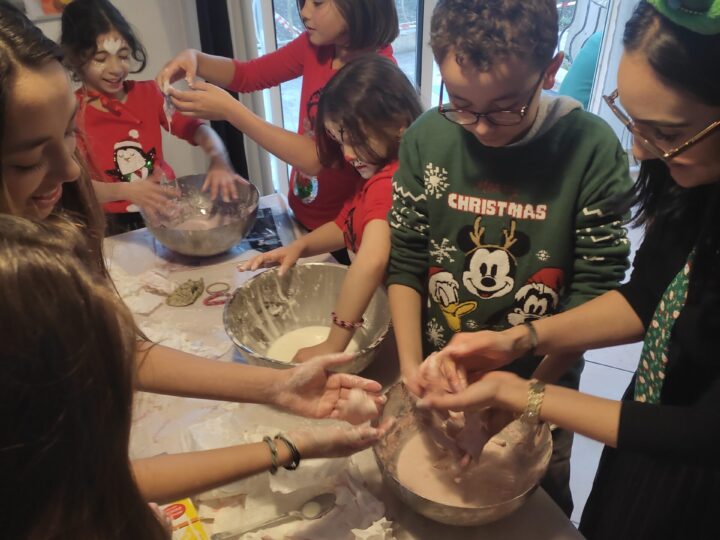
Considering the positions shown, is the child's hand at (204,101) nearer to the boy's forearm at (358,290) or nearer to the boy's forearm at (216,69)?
the boy's forearm at (216,69)

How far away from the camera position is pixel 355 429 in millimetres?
826

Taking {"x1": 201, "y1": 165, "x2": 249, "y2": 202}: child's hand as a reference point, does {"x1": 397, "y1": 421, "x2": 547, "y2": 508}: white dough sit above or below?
below

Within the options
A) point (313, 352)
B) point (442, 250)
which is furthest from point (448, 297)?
point (313, 352)

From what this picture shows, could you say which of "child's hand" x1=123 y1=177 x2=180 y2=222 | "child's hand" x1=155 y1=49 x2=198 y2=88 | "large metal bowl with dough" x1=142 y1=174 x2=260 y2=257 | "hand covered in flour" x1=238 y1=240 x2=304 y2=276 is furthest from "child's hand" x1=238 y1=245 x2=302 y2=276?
"child's hand" x1=155 y1=49 x2=198 y2=88

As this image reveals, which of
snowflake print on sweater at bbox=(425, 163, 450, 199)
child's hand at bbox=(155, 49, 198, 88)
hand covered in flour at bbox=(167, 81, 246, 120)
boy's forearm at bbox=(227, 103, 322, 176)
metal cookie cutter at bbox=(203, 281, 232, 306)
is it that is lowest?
metal cookie cutter at bbox=(203, 281, 232, 306)

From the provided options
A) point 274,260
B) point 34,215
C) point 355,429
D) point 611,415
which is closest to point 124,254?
point 274,260

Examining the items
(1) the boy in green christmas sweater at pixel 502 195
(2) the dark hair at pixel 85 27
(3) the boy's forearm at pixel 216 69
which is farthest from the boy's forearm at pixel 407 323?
(2) the dark hair at pixel 85 27

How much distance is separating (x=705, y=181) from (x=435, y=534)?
24.6 inches

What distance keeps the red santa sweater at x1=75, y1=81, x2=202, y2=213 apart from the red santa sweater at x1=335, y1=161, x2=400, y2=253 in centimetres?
75

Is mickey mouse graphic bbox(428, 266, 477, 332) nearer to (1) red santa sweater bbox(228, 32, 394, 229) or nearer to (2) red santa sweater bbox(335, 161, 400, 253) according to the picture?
(2) red santa sweater bbox(335, 161, 400, 253)

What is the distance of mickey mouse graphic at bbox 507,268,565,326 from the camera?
1.04m

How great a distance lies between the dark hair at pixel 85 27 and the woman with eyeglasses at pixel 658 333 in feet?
4.65

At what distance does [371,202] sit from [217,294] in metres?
0.47

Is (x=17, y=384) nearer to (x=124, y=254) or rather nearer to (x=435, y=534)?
(x=435, y=534)
